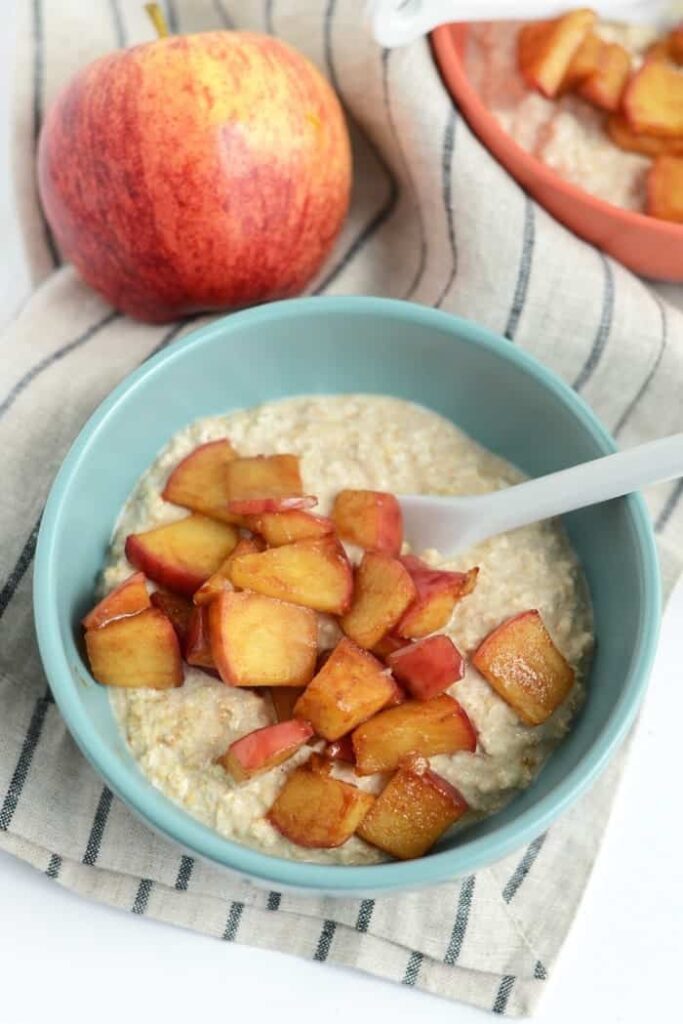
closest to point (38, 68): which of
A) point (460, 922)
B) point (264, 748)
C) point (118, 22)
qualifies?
point (118, 22)

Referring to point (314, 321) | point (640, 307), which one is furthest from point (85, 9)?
point (640, 307)

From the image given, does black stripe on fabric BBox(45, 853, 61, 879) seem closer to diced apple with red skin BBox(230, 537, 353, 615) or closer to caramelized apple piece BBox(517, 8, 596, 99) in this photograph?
diced apple with red skin BBox(230, 537, 353, 615)

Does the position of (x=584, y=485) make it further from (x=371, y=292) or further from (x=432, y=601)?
(x=371, y=292)

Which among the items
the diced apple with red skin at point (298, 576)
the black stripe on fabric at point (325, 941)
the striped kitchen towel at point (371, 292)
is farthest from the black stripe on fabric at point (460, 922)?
the diced apple with red skin at point (298, 576)

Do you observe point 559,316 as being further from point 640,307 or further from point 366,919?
point 366,919

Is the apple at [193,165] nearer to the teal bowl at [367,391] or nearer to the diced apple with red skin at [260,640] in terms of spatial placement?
the teal bowl at [367,391]

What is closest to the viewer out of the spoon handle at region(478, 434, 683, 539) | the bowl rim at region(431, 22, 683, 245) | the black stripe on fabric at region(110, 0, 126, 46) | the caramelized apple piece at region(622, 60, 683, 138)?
the spoon handle at region(478, 434, 683, 539)

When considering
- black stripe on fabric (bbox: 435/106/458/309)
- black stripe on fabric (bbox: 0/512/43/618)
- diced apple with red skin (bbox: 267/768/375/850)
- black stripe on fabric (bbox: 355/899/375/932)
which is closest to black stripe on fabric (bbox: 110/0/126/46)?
black stripe on fabric (bbox: 435/106/458/309)
